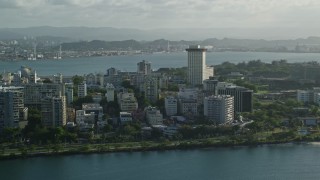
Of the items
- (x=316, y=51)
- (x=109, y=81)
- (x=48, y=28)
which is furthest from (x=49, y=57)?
(x=48, y=28)

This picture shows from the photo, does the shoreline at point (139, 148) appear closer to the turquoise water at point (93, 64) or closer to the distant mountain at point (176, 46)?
the turquoise water at point (93, 64)

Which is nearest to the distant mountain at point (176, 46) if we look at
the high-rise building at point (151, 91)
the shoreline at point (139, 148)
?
the high-rise building at point (151, 91)

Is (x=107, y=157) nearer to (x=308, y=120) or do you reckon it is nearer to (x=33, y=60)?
(x=308, y=120)

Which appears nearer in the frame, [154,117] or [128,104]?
[154,117]

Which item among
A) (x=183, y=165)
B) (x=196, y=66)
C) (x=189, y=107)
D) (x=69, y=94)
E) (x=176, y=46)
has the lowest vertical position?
(x=183, y=165)

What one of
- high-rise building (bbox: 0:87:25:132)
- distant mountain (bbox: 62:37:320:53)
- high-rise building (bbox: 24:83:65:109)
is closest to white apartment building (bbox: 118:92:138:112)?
high-rise building (bbox: 24:83:65:109)

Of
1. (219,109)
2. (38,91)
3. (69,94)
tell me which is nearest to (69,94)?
(69,94)

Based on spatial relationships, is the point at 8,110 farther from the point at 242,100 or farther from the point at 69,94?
the point at 242,100
